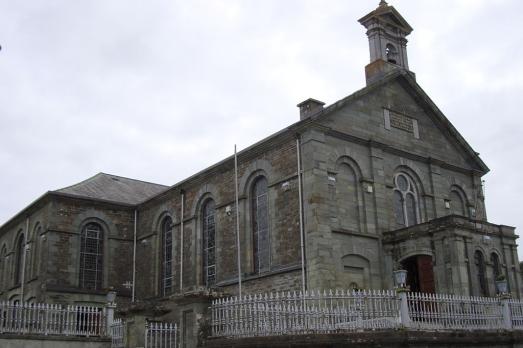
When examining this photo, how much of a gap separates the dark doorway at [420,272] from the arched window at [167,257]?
40.8ft

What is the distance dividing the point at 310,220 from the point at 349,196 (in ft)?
7.98

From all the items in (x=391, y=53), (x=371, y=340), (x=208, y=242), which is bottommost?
(x=371, y=340)

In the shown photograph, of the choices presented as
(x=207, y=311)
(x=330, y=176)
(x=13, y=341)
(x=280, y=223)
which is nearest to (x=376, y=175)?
(x=330, y=176)

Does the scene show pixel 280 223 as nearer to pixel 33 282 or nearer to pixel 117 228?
pixel 117 228

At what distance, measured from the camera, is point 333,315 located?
1555 centimetres

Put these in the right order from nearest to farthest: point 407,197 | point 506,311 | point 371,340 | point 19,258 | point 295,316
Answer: point 371,340
point 295,316
point 506,311
point 407,197
point 19,258

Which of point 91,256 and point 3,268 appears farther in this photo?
point 3,268

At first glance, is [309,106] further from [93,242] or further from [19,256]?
[19,256]

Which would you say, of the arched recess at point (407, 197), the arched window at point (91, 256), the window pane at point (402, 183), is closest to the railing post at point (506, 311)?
the arched recess at point (407, 197)

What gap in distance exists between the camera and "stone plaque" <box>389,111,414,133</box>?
27484 mm

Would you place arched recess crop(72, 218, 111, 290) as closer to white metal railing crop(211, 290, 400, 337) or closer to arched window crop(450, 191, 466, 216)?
arched window crop(450, 191, 466, 216)

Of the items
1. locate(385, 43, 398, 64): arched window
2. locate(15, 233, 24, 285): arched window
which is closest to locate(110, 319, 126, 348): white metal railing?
locate(15, 233, 24, 285): arched window

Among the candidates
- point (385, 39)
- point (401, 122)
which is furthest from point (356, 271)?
point (385, 39)

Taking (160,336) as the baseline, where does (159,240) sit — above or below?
above
